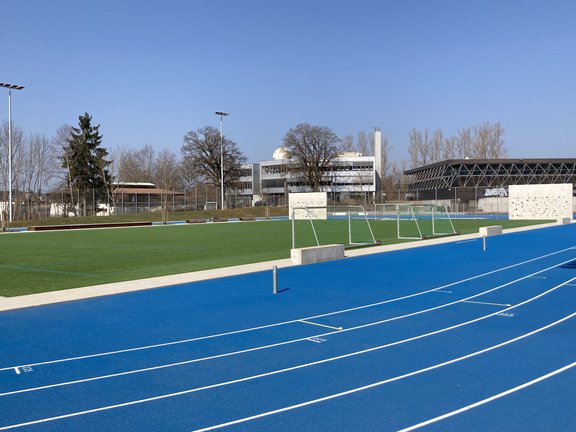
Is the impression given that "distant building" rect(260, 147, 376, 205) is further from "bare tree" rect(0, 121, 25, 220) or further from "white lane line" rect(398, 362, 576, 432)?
"white lane line" rect(398, 362, 576, 432)

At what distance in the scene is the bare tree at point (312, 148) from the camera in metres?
99.2

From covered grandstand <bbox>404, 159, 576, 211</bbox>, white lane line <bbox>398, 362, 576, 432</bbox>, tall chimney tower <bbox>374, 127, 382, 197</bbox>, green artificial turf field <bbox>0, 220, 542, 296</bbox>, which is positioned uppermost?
tall chimney tower <bbox>374, 127, 382, 197</bbox>

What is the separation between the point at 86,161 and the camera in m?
66.9

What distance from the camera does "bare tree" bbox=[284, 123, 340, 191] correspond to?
99188 mm

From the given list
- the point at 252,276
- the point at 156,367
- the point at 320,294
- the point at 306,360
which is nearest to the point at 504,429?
the point at 306,360

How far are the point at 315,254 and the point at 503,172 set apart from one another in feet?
249

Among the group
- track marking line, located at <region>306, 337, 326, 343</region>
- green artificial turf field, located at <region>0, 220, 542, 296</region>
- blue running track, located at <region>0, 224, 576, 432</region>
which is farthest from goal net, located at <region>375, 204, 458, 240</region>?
track marking line, located at <region>306, 337, 326, 343</region>

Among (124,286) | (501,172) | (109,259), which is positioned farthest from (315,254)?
(501,172)

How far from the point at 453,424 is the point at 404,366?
1.77 meters

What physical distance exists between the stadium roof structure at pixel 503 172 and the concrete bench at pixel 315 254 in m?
68.7

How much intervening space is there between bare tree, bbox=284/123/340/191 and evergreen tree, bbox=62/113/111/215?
40.9 meters

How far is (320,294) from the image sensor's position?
41.0 feet

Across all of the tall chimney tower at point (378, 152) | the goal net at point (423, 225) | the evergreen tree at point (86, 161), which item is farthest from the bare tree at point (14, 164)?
the tall chimney tower at point (378, 152)

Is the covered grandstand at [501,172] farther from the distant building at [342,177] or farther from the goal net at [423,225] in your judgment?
the distant building at [342,177]
